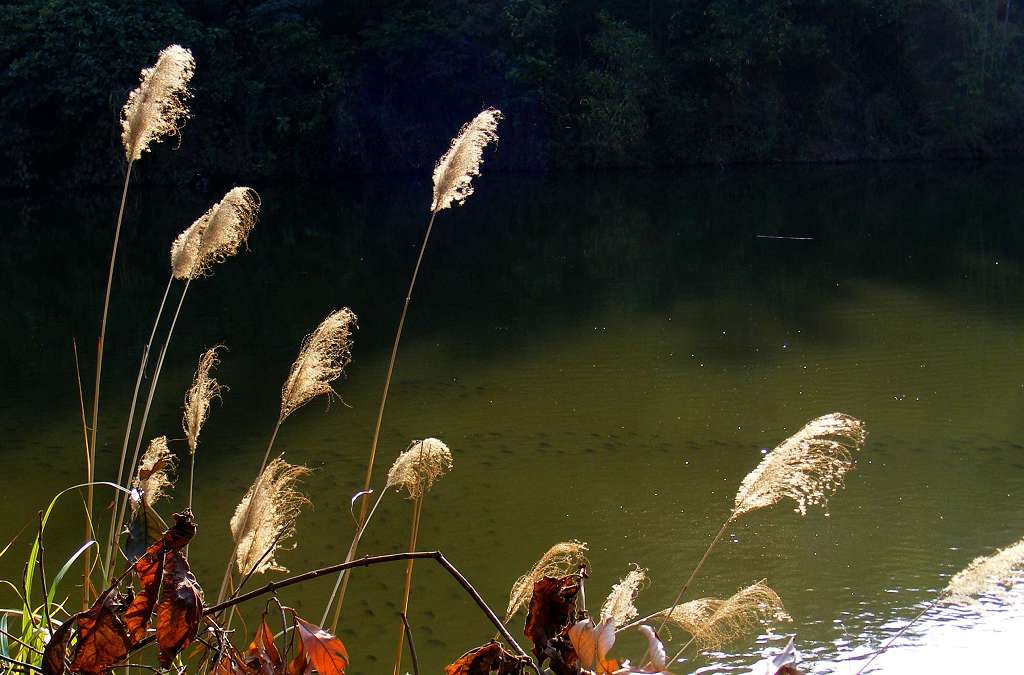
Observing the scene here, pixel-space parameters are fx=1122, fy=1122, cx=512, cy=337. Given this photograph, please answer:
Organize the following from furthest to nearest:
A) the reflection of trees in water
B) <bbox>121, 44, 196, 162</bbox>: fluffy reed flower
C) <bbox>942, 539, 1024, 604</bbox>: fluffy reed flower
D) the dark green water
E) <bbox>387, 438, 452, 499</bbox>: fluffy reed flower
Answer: the reflection of trees in water, the dark green water, <bbox>121, 44, 196, 162</bbox>: fluffy reed flower, <bbox>387, 438, 452, 499</bbox>: fluffy reed flower, <bbox>942, 539, 1024, 604</bbox>: fluffy reed flower

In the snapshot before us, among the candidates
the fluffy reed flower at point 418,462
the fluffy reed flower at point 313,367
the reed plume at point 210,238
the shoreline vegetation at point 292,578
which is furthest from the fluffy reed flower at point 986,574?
the reed plume at point 210,238

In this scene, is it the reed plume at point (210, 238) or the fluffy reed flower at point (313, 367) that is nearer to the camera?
the fluffy reed flower at point (313, 367)

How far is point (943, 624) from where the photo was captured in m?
3.29

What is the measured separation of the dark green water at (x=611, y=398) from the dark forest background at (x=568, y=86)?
6.38 metres

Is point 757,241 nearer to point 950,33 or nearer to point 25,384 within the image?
point 25,384

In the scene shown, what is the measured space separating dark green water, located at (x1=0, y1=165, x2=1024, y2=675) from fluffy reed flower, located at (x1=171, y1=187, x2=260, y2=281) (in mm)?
1753

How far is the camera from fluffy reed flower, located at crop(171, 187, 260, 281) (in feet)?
5.36

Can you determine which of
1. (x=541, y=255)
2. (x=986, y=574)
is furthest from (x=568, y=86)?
(x=986, y=574)

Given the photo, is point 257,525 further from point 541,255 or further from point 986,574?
point 541,255

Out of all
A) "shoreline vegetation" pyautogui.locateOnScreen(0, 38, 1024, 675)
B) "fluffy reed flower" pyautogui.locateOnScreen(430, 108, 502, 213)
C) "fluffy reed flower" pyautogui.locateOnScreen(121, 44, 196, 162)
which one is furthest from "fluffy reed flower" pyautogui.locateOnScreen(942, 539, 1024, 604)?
"fluffy reed flower" pyautogui.locateOnScreen(121, 44, 196, 162)

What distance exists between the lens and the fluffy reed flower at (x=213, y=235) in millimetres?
1635

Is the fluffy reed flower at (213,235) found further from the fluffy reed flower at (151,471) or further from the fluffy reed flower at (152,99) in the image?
the fluffy reed flower at (151,471)

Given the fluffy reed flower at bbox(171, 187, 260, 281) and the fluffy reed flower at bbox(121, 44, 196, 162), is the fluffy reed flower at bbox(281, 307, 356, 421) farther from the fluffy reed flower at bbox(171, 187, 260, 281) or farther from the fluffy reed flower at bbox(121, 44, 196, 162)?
the fluffy reed flower at bbox(121, 44, 196, 162)

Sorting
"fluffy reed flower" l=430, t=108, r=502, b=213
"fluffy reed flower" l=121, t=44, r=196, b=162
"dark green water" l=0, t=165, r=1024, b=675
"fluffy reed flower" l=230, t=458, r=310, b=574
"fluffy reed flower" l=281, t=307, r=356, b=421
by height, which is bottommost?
"dark green water" l=0, t=165, r=1024, b=675
